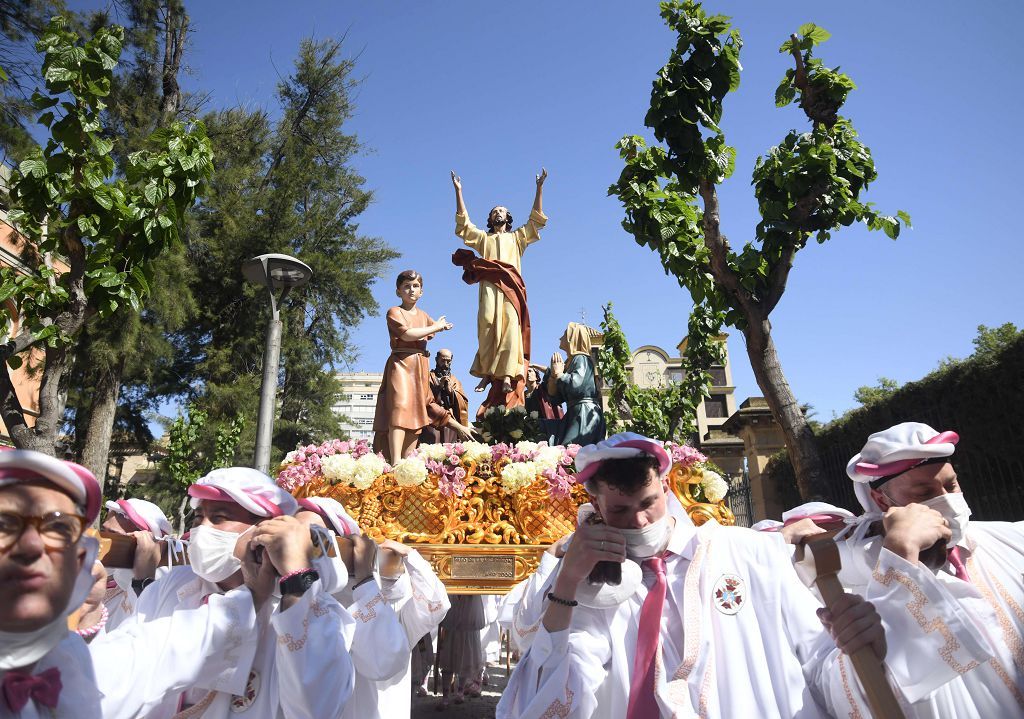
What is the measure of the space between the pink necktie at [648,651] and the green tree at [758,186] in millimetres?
4286

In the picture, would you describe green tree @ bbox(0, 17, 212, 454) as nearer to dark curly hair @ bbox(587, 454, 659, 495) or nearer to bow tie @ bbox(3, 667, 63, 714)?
bow tie @ bbox(3, 667, 63, 714)

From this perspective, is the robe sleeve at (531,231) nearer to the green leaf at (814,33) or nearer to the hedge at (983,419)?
the green leaf at (814,33)

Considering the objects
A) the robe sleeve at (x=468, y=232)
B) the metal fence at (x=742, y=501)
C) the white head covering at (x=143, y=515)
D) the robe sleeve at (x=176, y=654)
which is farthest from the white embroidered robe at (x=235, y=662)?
the metal fence at (x=742, y=501)

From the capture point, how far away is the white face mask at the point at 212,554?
2.57 metres

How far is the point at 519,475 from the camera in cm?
555

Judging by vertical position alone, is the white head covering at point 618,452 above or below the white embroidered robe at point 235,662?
above

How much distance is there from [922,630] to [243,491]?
2.52 meters

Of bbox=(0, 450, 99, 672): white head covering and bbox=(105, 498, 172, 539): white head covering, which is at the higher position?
bbox=(105, 498, 172, 539): white head covering

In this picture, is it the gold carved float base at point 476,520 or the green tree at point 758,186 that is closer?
the gold carved float base at point 476,520

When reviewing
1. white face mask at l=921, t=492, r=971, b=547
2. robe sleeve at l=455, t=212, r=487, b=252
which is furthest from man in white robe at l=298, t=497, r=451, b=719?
robe sleeve at l=455, t=212, r=487, b=252

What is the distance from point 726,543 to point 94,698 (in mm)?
A: 2168

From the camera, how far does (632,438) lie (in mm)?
2453

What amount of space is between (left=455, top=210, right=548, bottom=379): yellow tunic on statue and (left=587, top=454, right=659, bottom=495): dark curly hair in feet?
21.0

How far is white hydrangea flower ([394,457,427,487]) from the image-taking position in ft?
18.4
